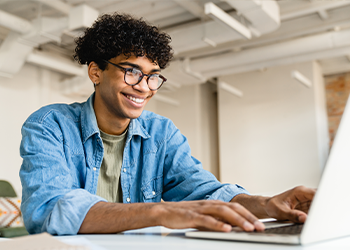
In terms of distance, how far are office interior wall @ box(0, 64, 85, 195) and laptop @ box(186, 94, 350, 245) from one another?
462cm

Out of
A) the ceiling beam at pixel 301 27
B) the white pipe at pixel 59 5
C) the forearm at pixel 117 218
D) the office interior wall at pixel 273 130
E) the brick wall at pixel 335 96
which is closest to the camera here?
the forearm at pixel 117 218

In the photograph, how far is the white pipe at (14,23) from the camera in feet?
11.6

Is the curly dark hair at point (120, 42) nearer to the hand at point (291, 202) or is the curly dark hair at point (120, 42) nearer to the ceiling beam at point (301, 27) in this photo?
the hand at point (291, 202)

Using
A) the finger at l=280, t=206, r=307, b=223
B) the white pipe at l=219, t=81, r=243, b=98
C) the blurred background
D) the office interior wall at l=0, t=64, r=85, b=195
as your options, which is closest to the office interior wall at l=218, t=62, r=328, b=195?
the blurred background

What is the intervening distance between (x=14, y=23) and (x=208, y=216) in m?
3.67

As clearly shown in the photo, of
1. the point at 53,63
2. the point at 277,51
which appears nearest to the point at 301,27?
the point at 277,51

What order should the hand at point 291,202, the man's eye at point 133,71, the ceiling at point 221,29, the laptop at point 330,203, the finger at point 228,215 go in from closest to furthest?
1. the laptop at point 330,203
2. the finger at point 228,215
3. the hand at point 291,202
4. the man's eye at point 133,71
5. the ceiling at point 221,29

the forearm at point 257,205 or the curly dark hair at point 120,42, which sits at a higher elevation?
the curly dark hair at point 120,42

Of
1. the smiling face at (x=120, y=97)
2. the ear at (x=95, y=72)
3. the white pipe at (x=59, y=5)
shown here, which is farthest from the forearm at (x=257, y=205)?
the white pipe at (x=59, y=5)

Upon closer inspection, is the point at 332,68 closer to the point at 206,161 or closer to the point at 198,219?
the point at 206,161

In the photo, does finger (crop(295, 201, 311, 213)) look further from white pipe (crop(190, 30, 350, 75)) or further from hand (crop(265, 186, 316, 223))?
white pipe (crop(190, 30, 350, 75))

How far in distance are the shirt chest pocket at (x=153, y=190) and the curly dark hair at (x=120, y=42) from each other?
0.47 metres

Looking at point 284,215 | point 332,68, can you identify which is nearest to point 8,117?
point 284,215

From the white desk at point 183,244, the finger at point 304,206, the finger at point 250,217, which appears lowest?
the white desk at point 183,244
